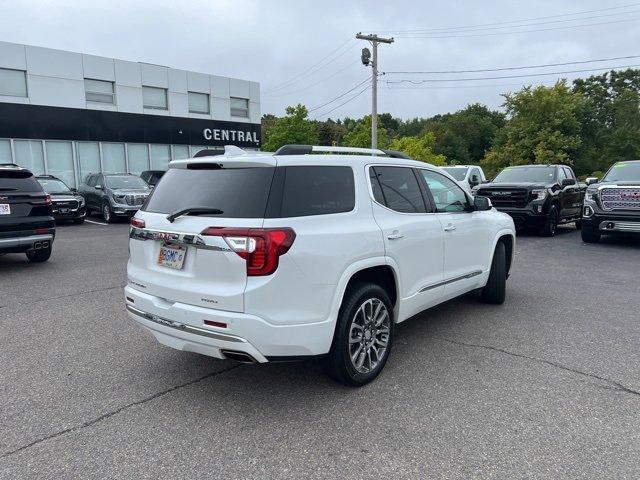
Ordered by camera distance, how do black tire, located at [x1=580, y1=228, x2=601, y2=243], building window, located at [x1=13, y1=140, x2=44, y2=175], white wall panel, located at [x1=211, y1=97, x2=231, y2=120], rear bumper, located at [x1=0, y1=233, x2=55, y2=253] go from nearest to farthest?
rear bumper, located at [x1=0, y1=233, x2=55, y2=253], black tire, located at [x1=580, y1=228, x2=601, y2=243], building window, located at [x1=13, y1=140, x2=44, y2=175], white wall panel, located at [x1=211, y1=97, x2=231, y2=120]

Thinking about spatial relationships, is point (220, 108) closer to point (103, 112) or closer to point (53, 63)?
point (103, 112)

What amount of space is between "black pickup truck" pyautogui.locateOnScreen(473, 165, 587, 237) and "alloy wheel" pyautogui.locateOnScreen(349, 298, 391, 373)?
30.9ft

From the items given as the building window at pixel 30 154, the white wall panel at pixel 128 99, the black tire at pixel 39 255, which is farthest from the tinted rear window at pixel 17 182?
the white wall panel at pixel 128 99

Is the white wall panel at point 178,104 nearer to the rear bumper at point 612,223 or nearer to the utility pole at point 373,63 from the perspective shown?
the utility pole at point 373,63

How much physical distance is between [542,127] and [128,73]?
32.2m

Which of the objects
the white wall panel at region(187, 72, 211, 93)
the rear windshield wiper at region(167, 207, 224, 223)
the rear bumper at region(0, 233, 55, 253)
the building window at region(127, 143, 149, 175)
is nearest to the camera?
the rear windshield wiper at region(167, 207, 224, 223)

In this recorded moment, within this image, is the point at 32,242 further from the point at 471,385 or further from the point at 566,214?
the point at 566,214

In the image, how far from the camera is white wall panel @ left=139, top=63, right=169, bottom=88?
2427 cm

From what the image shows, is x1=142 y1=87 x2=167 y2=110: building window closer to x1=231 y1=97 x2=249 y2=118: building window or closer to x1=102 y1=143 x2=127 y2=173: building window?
x1=102 y1=143 x2=127 y2=173: building window

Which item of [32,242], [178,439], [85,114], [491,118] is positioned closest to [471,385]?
[178,439]

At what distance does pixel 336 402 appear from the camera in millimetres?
3541

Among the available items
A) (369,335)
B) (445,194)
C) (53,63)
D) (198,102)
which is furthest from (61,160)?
(369,335)

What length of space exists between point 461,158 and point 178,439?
79673 millimetres

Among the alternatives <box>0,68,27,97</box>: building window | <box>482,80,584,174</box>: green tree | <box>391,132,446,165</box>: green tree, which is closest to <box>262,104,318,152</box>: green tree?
<box>391,132,446,165</box>: green tree
